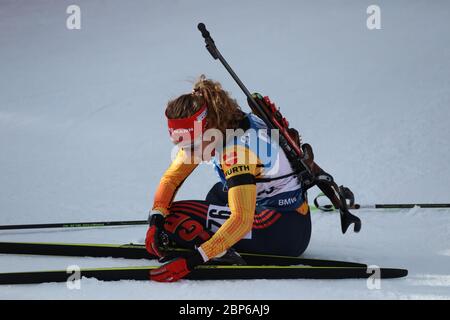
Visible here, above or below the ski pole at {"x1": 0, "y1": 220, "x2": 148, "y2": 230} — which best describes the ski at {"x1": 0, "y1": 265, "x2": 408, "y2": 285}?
below

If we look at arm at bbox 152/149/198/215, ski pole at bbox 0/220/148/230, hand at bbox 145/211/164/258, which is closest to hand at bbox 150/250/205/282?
hand at bbox 145/211/164/258

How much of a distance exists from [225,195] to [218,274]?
695 millimetres

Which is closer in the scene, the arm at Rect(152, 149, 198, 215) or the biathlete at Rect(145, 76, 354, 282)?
the biathlete at Rect(145, 76, 354, 282)

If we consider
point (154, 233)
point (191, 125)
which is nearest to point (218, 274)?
point (154, 233)

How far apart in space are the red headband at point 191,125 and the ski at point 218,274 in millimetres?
686

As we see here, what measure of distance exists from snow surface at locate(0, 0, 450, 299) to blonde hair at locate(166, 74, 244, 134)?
119mm

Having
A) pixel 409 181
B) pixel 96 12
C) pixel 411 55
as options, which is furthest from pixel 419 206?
pixel 96 12

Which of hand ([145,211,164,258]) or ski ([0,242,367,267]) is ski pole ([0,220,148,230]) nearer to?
ski ([0,242,367,267])

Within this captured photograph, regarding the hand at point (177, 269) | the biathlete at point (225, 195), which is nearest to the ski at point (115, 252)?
the biathlete at point (225, 195)

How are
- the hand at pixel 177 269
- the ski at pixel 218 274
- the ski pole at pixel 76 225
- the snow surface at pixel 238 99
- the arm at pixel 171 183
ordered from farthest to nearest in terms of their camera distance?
the ski pole at pixel 76 225
the snow surface at pixel 238 99
the arm at pixel 171 183
the ski at pixel 218 274
the hand at pixel 177 269

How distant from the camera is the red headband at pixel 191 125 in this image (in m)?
2.96

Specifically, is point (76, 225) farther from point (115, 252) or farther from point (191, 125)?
point (191, 125)

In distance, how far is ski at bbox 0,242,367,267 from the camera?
3297 millimetres

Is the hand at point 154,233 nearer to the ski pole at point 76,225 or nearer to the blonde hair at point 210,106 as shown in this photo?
the blonde hair at point 210,106
